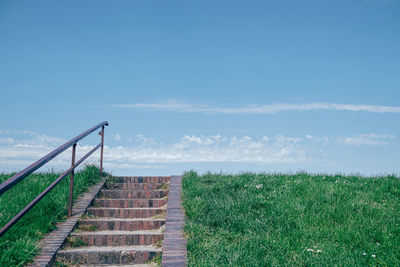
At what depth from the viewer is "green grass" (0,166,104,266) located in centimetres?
468

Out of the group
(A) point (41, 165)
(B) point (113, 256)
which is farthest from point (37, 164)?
(B) point (113, 256)

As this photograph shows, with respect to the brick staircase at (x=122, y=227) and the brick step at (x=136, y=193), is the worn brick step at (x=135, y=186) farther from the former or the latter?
the brick step at (x=136, y=193)

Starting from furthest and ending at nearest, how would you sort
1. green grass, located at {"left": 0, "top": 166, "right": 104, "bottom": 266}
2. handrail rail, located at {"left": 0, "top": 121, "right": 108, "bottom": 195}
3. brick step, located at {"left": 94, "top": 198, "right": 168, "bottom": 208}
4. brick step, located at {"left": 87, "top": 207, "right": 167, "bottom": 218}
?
1. brick step, located at {"left": 94, "top": 198, "right": 168, "bottom": 208}
2. brick step, located at {"left": 87, "top": 207, "right": 167, "bottom": 218}
3. green grass, located at {"left": 0, "top": 166, "right": 104, "bottom": 266}
4. handrail rail, located at {"left": 0, "top": 121, "right": 108, "bottom": 195}

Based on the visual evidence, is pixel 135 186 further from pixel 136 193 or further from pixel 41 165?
pixel 41 165

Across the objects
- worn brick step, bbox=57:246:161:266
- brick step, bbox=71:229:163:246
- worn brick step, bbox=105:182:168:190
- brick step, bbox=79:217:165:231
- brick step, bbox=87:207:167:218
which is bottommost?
worn brick step, bbox=57:246:161:266

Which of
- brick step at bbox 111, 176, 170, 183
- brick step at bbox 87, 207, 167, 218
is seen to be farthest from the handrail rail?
brick step at bbox 111, 176, 170, 183

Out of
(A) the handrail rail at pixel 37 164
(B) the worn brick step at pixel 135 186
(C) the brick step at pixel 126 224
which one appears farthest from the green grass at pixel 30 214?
(A) the handrail rail at pixel 37 164

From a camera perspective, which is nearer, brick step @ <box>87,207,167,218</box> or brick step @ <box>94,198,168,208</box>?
brick step @ <box>87,207,167,218</box>

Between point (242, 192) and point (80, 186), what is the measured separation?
143 inches

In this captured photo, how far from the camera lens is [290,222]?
596cm

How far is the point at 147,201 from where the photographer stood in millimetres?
7777

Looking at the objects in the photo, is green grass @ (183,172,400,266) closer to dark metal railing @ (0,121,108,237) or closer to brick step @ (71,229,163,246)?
brick step @ (71,229,163,246)

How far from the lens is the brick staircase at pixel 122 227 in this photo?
526cm

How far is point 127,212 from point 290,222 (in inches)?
125
